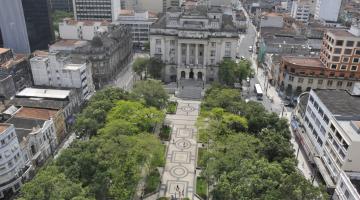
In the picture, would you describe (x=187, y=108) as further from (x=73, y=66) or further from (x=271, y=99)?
(x=73, y=66)

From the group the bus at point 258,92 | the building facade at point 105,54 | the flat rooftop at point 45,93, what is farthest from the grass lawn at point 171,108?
the flat rooftop at point 45,93

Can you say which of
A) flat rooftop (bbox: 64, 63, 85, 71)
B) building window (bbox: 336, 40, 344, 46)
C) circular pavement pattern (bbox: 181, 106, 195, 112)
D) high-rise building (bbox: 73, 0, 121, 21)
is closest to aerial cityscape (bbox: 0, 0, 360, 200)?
building window (bbox: 336, 40, 344, 46)

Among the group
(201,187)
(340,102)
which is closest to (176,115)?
(201,187)

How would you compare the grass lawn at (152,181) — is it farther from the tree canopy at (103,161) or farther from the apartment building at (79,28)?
the apartment building at (79,28)

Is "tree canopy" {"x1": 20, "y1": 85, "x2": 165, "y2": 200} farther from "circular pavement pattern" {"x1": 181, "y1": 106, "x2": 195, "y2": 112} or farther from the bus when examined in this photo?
the bus

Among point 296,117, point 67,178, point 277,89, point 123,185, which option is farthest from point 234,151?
point 277,89
